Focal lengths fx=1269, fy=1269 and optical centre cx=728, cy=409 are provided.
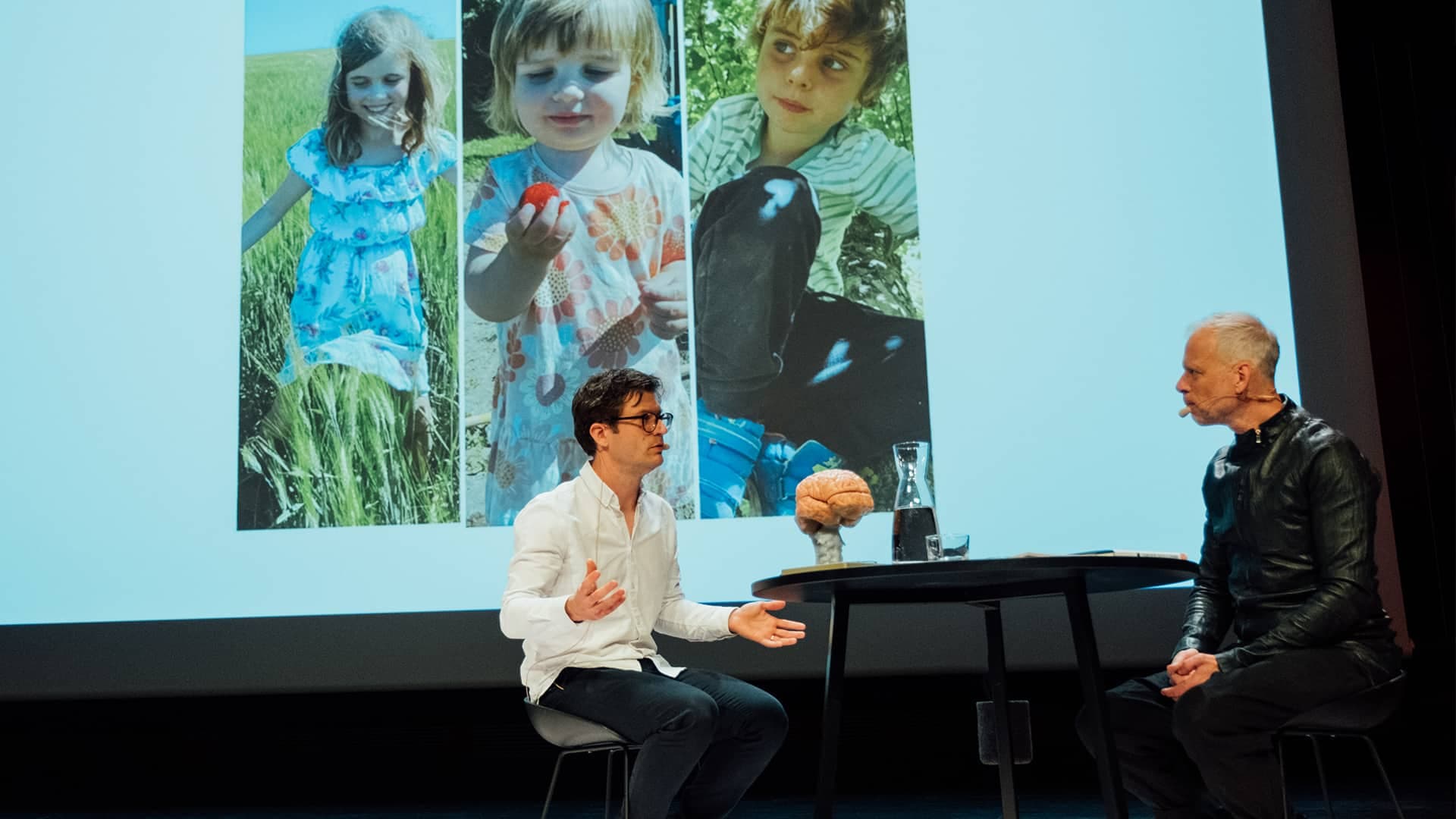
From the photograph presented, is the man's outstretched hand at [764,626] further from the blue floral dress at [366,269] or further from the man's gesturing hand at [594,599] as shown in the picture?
the blue floral dress at [366,269]

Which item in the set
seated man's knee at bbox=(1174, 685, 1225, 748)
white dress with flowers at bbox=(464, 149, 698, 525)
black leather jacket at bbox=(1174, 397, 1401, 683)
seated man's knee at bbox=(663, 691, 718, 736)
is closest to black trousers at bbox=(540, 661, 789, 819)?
seated man's knee at bbox=(663, 691, 718, 736)

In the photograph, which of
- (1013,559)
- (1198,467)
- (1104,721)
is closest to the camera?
(1013,559)

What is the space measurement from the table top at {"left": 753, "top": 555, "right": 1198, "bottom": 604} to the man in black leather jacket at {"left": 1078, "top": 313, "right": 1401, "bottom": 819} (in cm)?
16

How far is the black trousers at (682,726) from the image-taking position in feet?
7.34

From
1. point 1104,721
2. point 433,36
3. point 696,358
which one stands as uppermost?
point 433,36

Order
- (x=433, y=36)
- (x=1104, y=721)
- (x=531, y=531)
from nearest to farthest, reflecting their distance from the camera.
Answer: (x=1104, y=721) < (x=531, y=531) < (x=433, y=36)

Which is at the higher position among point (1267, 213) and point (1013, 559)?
point (1267, 213)

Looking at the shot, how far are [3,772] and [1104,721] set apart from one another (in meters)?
3.68

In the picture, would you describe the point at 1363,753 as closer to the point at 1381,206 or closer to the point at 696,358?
the point at 1381,206

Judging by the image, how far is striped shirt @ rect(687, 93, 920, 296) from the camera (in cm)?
388

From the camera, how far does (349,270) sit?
12.7 ft

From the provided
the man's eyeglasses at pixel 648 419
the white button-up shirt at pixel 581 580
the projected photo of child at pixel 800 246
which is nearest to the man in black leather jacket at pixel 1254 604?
the white button-up shirt at pixel 581 580

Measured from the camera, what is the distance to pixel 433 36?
13.0 ft

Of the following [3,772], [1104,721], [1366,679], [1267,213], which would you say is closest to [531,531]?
[1104,721]
